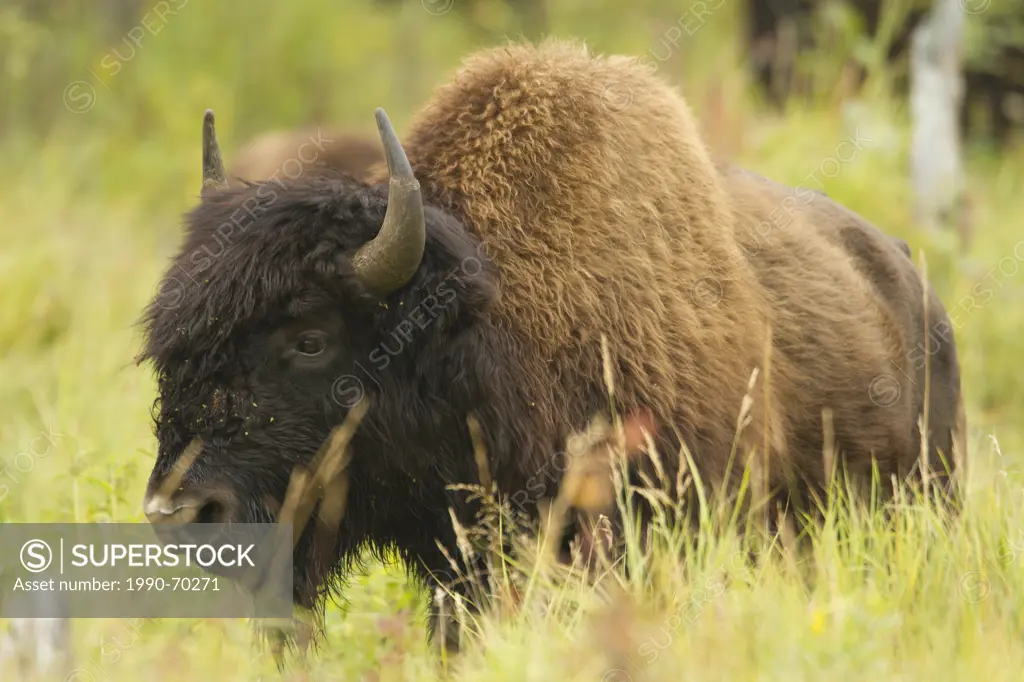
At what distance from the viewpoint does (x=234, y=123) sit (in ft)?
48.7

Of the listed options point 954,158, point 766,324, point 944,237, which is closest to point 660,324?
point 766,324

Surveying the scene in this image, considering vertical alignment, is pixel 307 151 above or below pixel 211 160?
above

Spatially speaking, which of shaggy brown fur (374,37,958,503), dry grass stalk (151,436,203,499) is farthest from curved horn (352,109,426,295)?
dry grass stalk (151,436,203,499)

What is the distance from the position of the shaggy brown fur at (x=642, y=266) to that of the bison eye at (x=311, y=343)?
19.7 inches

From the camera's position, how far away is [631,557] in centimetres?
332

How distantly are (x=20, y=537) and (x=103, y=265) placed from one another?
4578mm

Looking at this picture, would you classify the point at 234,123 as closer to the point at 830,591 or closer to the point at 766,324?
the point at 766,324

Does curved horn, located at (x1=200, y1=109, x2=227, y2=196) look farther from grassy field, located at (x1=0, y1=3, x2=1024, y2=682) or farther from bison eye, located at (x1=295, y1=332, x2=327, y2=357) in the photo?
grassy field, located at (x1=0, y1=3, x2=1024, y2=682)

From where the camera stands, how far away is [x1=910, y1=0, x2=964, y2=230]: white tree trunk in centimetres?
841

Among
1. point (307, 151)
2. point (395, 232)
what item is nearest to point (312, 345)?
point (395, 232)

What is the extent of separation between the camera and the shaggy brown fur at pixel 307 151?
664 cm

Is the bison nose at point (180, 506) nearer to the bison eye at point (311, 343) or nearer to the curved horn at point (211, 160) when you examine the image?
the bison eye at point (311, 343)

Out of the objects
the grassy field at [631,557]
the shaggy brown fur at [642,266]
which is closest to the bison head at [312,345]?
the shaggy brown fur at [642,266]

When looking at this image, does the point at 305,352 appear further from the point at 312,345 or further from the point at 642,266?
the point at 642,266
